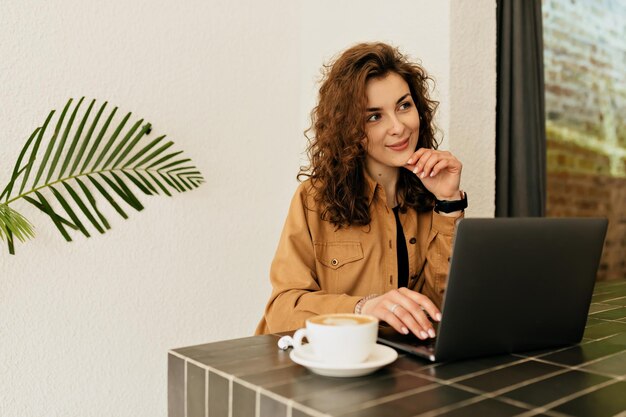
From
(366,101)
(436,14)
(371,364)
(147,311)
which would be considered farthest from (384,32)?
(371,364)

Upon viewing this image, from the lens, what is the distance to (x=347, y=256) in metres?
1.68

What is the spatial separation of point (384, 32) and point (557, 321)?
169cm

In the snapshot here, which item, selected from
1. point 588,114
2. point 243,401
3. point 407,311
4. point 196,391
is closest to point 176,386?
point 196,391

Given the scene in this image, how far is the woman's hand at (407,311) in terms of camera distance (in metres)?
1.01

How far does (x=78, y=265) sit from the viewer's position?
2139 mm

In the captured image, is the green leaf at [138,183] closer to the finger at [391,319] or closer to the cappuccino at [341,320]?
the finger at [391,319]

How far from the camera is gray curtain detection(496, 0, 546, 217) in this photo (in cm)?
220

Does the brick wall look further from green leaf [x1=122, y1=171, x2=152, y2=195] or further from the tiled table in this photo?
the tiled table

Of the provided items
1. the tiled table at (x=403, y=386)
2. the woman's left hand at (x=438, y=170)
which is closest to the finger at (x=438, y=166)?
the woman's left hand at (x=438, y=170)

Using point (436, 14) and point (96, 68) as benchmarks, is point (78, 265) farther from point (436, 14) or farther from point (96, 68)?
point (436, 14)

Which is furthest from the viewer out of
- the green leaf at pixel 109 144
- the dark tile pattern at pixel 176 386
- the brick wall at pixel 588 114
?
the brick wall at pixel 588 114

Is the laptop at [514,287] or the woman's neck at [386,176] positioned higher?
the woman's neck at [386,176]

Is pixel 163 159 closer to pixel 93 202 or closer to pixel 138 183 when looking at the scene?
pixel 138 183

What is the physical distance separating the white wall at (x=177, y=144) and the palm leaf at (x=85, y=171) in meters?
0.06
